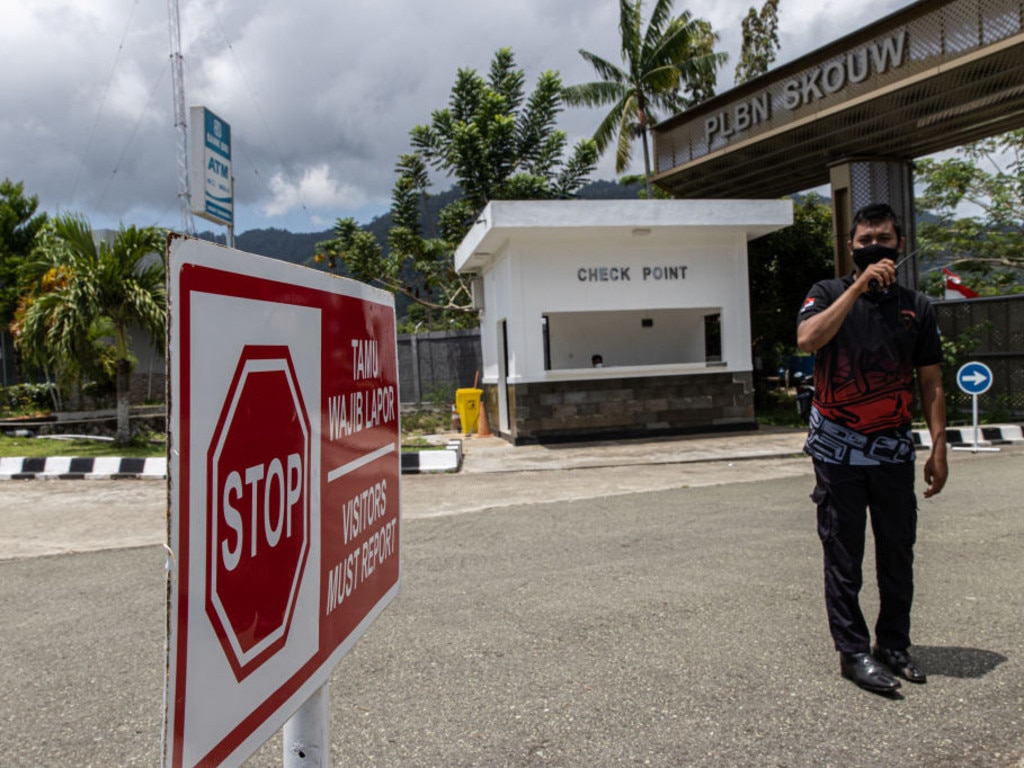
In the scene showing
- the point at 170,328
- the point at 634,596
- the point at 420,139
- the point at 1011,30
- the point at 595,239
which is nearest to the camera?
the point at 170,328

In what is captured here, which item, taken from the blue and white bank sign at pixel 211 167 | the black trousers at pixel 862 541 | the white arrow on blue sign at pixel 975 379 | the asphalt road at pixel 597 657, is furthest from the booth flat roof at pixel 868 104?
the black trousers at pixel 862 541

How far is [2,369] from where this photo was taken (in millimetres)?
27703

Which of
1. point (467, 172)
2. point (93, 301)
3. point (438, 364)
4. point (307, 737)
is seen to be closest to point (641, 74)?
point (467, 172)

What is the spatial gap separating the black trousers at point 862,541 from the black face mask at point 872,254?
0.85m

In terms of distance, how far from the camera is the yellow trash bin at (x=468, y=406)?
16531 millimetres

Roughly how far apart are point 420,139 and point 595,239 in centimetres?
1309

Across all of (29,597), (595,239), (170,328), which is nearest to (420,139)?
(595,239)

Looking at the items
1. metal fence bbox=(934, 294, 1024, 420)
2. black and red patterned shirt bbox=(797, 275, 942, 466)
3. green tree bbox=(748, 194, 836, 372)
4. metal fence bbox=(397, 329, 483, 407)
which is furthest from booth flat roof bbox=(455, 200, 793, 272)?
black and red patterned shirt bbox=(797, 275, 942, 466)

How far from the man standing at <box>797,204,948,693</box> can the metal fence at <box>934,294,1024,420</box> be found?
12.5 m

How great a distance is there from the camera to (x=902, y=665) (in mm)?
3404

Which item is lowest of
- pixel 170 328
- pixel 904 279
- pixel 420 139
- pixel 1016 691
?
pixel 1016 691

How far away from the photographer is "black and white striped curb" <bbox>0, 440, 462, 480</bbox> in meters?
10.9

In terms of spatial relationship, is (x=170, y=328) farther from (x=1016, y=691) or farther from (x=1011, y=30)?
(x=1011, y=30)

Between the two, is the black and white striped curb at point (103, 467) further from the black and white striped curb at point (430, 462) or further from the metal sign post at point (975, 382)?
the metal sign post at point (975, 382)
